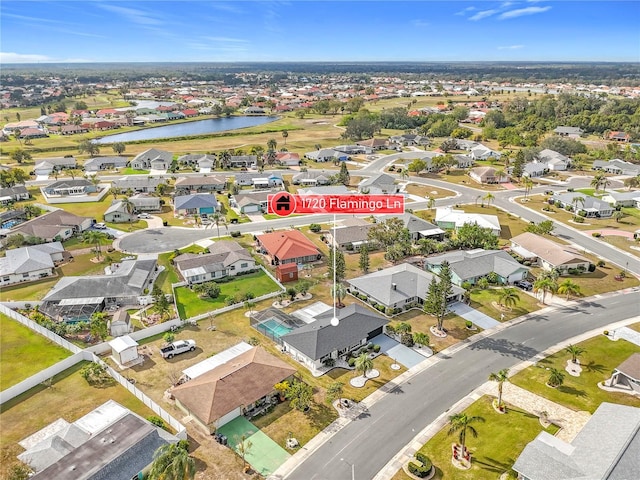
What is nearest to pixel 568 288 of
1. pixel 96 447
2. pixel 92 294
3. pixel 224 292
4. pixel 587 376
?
pixel 587 376

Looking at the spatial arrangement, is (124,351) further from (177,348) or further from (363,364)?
(363,364)

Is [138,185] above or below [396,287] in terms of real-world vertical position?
above

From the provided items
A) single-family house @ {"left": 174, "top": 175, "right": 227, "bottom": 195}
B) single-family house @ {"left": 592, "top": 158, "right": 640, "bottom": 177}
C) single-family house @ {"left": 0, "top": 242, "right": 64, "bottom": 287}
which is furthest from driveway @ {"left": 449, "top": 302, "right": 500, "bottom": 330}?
single-family house @ {"left": 592, "top": 158, "right": 640, "bottom": 177}

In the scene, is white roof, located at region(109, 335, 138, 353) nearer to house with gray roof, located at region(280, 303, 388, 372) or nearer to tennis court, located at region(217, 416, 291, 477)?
tennis court, located at region(217, 416, 291, 477)

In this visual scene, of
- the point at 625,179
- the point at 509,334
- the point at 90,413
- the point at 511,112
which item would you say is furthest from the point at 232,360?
the point at 511,112

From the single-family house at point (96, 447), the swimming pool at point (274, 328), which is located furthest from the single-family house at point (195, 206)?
the single-family house at point (96, 447)

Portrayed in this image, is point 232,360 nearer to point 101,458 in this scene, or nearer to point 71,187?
point 101,458

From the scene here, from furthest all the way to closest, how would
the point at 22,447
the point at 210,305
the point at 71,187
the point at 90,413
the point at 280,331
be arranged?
the point at 71,187, the point at 210,305, the point at 280,331, the point at 90,413, the point at 22,447
